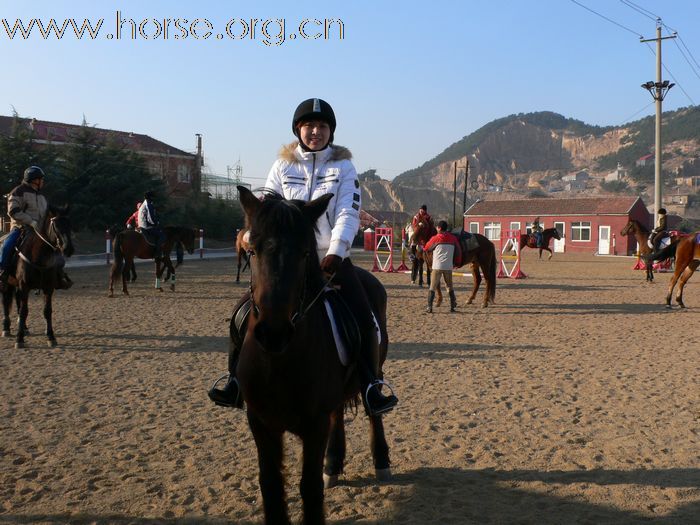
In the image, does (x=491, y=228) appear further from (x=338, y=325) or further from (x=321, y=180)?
(x=338, y=325)

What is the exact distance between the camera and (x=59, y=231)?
9125 mm

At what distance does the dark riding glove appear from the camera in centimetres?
A: 337

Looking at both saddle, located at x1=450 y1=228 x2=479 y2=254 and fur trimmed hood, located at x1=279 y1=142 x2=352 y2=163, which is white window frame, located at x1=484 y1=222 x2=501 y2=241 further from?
fur trimmed hood, located at x1=279 y1=142 x2=352 y2=163

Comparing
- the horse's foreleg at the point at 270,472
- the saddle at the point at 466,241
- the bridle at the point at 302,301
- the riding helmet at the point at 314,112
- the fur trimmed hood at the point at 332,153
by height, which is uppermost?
the riding helmet at the point at 314,112

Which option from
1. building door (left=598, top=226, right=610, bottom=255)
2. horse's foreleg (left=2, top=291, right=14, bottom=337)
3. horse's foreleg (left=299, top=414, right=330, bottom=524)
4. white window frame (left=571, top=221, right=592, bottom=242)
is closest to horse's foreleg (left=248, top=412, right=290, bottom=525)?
horse's foreleg (left=299, top=414, right=330, bottom=524)

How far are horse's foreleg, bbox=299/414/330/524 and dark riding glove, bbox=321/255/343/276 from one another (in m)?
0.82

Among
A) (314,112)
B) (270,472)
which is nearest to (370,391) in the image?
(270,472)

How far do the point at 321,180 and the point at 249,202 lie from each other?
1.00 metres

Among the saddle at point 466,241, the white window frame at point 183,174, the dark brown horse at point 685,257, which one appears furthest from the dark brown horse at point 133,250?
the white window frame at point 183,174

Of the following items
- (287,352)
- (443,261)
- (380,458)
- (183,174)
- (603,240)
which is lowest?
(380,458)

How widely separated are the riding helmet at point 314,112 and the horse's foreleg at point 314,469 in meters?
1.89

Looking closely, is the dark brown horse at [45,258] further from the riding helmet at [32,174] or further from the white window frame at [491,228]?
the white window frame at [491,228]

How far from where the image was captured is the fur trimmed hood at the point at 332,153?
3.83 meters

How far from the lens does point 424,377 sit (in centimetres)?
755
